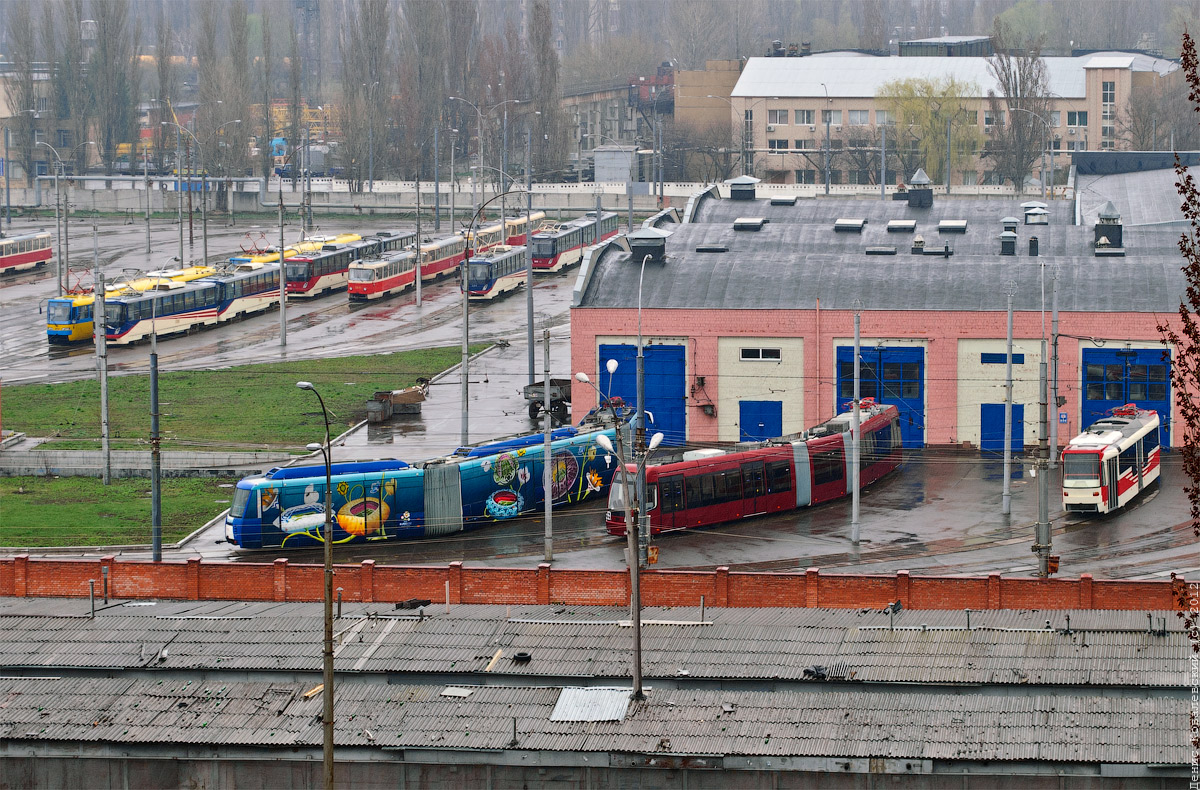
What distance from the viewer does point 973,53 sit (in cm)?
15462

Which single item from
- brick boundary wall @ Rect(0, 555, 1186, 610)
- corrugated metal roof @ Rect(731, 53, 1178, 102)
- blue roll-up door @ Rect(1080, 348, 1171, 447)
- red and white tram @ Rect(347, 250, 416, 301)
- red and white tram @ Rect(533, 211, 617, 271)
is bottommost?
brick boundary wall @ Rect(0, 555, 1186, 610)

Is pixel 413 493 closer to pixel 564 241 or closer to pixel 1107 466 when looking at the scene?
pixel 1107 466

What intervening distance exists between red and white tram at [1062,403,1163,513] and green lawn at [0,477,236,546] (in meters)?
25.0

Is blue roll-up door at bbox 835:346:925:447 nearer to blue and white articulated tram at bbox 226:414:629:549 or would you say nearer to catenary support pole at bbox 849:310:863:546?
catenary support pole at bbox 849:310:863:546

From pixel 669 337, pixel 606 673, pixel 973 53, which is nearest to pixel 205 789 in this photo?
pixel 606 673

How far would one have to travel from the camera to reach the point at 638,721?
3203 centimetres

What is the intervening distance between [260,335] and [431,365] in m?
13.4

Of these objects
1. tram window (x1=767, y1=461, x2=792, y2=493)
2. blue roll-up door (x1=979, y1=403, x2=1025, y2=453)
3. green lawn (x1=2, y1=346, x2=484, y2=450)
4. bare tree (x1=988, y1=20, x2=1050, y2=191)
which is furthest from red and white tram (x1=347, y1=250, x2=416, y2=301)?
bare tree (x1=988, y1=20, x2=1050, y2=191)

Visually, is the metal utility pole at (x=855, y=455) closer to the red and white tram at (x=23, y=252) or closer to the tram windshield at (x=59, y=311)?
the tram windshield at (x=59, y=311)

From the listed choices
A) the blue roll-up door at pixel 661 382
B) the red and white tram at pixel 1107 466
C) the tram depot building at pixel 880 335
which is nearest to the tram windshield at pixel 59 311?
the tram depot building at pixel 880 335

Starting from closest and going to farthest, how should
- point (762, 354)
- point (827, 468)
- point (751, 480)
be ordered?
point (751, 480), point (827, 468), point (762, 354)

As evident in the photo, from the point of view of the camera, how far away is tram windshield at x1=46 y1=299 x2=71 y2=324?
82250 millimetres

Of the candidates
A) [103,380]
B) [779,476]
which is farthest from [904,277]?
[103,380]

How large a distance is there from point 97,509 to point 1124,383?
3403cm
